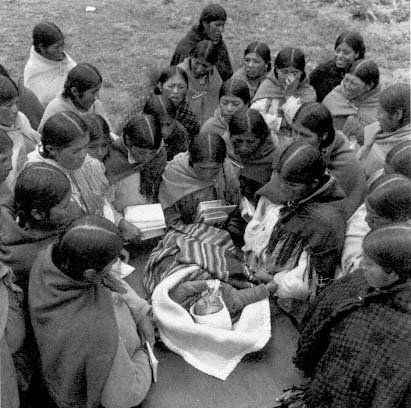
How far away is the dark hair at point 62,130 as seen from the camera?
3.13 meters

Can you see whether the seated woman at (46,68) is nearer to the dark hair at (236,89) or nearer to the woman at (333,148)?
the dark hair at (236,89)

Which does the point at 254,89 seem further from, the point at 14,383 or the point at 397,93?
the point at 14,383

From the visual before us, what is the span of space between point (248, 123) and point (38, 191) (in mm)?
1679

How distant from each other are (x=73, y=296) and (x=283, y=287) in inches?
51.8

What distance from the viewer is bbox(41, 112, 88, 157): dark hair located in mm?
3135

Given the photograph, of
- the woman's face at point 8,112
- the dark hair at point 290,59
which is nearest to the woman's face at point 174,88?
the dark hair at point 290,59

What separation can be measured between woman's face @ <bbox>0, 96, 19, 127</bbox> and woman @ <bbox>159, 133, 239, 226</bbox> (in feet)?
3.69

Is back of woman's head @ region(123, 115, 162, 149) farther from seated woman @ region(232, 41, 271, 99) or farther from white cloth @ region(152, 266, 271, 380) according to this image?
seated woman @ region(232, 41, 271, 99)

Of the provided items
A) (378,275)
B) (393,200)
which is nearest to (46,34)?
(393,200)

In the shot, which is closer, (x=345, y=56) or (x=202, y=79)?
(x=345, y=56)

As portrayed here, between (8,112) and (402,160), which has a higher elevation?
(402,160)

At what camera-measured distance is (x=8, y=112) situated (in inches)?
143

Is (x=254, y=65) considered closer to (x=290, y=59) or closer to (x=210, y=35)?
(x=290, y=59)

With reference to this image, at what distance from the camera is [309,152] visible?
299 centimetres
